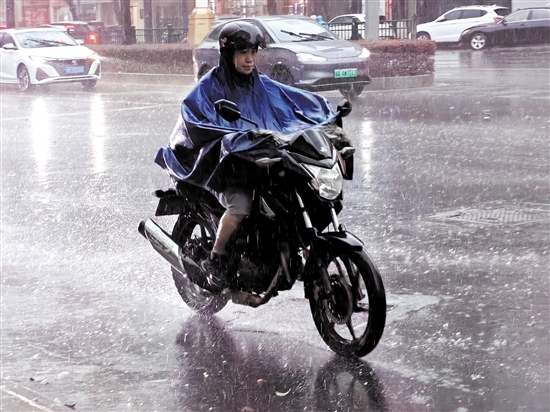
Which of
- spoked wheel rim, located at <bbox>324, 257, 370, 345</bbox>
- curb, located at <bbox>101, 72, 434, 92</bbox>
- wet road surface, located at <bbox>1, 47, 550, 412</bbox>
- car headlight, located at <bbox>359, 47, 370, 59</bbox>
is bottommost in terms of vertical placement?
wet road surface, located at <bbox>1, 47, 550, 412</bbox>

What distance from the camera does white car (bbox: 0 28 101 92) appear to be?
23.3 metres

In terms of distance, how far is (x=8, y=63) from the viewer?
24.3 meters

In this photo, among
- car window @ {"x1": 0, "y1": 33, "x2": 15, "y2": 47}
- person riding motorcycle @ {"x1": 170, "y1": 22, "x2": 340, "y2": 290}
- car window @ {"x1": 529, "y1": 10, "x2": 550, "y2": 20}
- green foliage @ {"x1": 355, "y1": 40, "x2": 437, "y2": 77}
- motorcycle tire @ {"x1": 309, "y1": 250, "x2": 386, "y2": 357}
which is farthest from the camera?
car window @ {"x1": 529, "y1": 10, "x2": 550, "y2": 20}

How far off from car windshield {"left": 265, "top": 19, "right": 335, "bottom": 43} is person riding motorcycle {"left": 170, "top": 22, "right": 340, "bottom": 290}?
1383 cm

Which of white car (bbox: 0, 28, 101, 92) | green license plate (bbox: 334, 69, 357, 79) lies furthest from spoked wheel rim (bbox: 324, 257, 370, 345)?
white car (bbox: 0, 28, 101, 92)

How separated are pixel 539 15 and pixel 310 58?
1940cm

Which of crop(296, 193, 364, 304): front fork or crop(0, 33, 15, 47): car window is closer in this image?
crop(296, 193, 364, 304): front fork

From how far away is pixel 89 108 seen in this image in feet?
61.8

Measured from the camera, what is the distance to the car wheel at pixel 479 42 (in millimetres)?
35500

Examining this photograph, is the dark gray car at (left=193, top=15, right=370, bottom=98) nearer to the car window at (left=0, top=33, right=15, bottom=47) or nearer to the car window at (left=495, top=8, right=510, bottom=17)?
the car window at (left=0, top=33, right=15, bottom=47)

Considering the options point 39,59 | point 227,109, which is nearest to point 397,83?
point 39,59

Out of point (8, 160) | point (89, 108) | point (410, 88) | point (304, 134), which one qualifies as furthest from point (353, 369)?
point (410, 88)

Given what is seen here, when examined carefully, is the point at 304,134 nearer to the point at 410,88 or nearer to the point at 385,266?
the point at 385,266

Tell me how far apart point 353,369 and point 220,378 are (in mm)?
654
